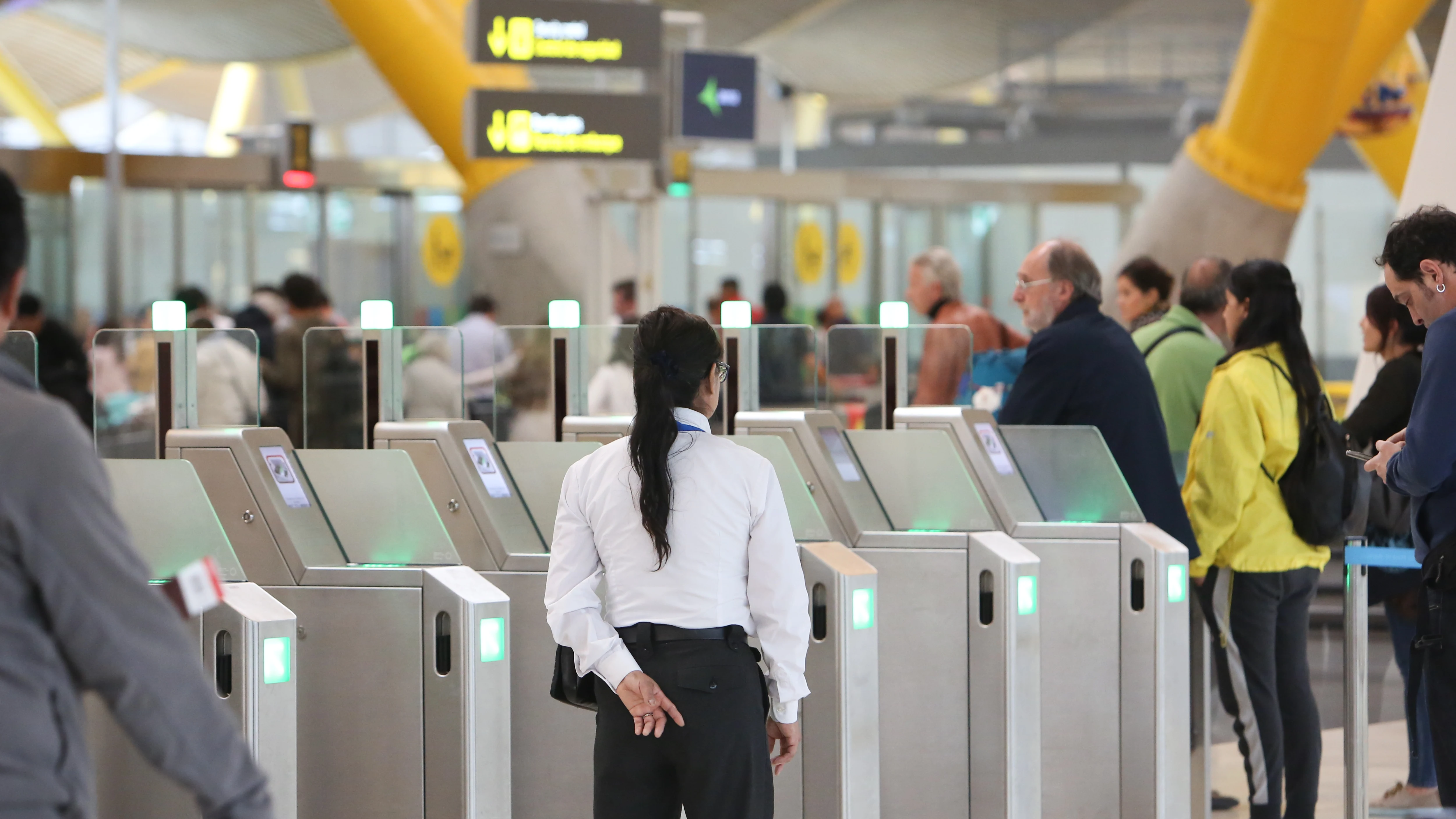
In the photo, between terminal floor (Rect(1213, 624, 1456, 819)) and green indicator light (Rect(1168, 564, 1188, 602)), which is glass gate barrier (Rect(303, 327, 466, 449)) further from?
terminal floor (Rect(1213, 624, 1456, 819))

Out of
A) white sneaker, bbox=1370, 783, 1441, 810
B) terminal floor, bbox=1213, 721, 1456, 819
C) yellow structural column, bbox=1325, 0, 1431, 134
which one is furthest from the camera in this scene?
yellow structural column, bbox=1325, 0, 1431, 134

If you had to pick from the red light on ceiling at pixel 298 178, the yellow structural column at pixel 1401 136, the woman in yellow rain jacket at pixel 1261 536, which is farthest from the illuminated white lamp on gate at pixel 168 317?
the yellow structural column at pixel 1401 136

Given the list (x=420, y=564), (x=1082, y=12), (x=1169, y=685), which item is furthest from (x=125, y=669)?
(x=1082, y=12)

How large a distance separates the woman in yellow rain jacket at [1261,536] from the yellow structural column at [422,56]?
20.8ft

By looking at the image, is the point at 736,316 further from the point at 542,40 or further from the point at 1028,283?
the point at 542,40

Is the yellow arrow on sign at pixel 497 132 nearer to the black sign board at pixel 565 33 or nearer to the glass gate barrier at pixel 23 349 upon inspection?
the black sign board at pixel 565 33

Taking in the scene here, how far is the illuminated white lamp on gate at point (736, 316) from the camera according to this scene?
14.8 ft

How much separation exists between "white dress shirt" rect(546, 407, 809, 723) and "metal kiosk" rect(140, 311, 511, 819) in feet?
2.11

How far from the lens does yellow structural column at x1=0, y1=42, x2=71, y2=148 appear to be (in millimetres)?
20125

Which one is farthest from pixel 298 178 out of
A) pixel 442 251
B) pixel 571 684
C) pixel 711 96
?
pixel 571 684

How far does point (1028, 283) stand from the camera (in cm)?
448

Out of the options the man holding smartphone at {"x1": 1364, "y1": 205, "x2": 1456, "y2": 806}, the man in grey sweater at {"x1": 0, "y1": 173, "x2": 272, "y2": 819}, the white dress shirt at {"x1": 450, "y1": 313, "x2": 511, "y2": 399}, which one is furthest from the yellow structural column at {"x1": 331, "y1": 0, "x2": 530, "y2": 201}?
the man in grey sweater at {"x1": 0, "y1": 173, "x2": 272, "y2": 819}

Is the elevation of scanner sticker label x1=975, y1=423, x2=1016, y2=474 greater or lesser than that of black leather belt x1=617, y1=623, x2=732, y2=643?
greater

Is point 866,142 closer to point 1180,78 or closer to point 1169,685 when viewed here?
point 1180,78
